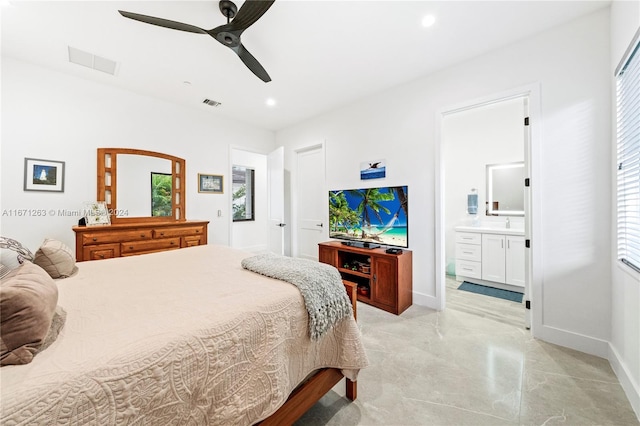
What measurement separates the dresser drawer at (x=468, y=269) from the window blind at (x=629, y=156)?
1.94 metres

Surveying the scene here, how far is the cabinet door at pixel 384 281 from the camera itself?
2736mm

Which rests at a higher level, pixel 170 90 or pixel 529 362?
pixel 170 90

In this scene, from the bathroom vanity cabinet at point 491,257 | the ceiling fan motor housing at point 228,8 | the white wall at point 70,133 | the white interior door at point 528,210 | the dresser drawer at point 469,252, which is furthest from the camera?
the dresser drawer at point 469,252

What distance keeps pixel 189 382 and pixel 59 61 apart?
3720 millimetres

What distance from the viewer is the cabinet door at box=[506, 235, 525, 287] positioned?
3258 mm

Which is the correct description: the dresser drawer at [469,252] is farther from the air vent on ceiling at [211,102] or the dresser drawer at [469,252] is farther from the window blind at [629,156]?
the air vent on ceiling at [211,102]

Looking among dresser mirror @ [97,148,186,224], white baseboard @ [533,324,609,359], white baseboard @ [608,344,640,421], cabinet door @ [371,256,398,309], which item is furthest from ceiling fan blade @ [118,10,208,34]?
white baseboard @ [533,324,609,359]

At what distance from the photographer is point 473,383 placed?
65.0 inches

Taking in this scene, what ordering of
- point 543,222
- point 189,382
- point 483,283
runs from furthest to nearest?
point 483,283
point 543,222
point 189,382

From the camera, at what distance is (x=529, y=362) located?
1.87 meters

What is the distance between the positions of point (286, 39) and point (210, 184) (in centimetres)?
264

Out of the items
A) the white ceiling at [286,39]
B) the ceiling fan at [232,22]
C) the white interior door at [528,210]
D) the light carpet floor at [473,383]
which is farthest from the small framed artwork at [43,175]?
the white interior door at [528,210]

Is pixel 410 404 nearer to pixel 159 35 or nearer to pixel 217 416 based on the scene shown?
pixel 217 416

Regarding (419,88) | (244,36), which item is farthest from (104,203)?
(419,88)
